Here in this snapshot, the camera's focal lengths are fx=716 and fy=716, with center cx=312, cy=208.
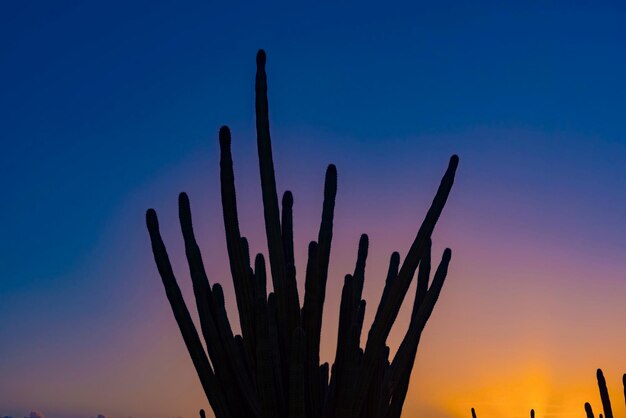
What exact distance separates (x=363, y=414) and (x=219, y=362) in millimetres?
817

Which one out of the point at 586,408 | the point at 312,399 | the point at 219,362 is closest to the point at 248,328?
the point at 219,362

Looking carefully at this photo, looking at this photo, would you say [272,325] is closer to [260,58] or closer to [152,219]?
[152,219]

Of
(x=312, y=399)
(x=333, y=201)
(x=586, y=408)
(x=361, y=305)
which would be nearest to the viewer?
(x=312, y=399)

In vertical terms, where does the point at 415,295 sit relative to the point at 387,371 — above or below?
above

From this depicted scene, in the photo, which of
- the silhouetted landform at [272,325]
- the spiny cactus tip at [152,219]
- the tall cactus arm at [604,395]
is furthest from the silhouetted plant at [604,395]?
the spiny cactus tip at [152,219]

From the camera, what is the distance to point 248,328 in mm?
3688

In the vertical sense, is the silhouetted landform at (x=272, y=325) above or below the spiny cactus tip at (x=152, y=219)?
below

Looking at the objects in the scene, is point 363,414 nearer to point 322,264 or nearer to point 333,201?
point 322,264

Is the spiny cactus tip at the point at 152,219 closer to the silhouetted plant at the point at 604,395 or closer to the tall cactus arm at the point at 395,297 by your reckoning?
the tall cactus arm at the point at 395,297

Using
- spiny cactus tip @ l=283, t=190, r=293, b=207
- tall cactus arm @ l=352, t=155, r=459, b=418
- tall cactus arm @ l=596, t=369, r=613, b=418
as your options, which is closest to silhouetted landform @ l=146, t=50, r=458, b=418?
tall cactus arm @ l=352, t=155, r=459, b=418

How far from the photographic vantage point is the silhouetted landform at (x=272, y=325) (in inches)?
140

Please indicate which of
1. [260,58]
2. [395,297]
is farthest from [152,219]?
[395,297]

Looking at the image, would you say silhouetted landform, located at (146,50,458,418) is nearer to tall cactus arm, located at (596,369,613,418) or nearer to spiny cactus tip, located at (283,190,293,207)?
spiny cactus tip, located at (283,190,293,207)

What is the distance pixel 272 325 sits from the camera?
11.7 ft
